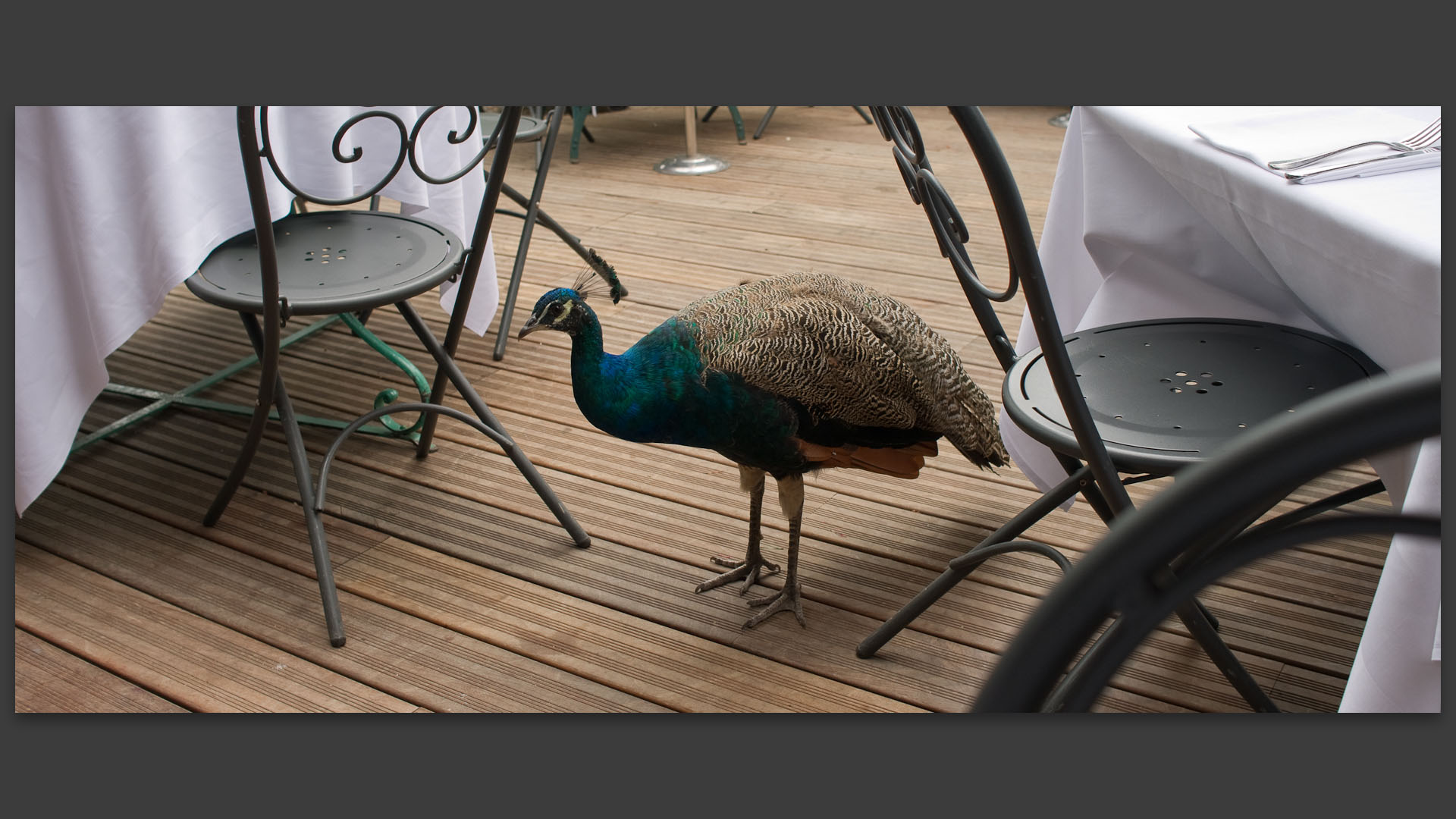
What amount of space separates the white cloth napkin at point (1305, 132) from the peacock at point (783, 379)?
48 cm

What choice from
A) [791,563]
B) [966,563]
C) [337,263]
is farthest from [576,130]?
[966,563]

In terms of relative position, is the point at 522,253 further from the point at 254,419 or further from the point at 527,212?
the point at 254,419

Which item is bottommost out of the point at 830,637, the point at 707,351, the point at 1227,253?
the point at 830,637

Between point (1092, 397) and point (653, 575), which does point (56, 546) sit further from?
point (1092, 397)

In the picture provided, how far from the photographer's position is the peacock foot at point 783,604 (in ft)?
5.88

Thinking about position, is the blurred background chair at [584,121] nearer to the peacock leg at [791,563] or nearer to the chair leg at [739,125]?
the chair leg at [739,125]

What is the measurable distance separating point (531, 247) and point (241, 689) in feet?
6.65

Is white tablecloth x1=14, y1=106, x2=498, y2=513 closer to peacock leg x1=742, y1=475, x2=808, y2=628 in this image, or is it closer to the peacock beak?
the peacock beak

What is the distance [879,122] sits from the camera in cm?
132

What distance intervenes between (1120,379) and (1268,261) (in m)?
0.23

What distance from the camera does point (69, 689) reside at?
1662 mm

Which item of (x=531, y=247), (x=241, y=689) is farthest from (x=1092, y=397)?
(x=531, y=247)

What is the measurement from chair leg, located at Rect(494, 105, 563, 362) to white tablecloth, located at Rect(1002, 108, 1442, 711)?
1.26 meters

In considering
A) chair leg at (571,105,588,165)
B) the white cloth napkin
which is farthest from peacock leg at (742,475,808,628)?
chair leg at (571,105,588,165)
